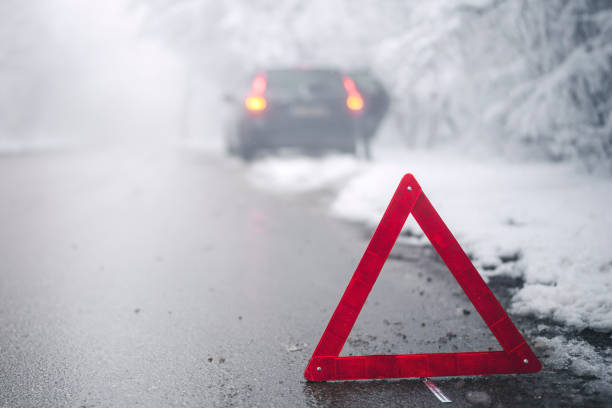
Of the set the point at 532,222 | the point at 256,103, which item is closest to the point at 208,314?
the point at 532,222

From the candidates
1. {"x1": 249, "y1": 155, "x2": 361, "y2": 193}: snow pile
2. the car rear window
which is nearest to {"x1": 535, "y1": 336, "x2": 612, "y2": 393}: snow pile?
{"x1": 249, "y1": 155, "x2": 361, "y2": 193}: snow pile

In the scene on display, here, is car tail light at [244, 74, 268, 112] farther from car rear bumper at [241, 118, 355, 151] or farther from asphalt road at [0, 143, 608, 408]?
asphalt road at [0, 143, 608, 408]

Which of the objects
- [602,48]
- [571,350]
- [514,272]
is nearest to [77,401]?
[571,350]

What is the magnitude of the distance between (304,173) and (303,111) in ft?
3.73

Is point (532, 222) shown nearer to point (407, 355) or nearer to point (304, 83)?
point (407, 355)

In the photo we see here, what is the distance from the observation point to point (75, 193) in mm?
9031

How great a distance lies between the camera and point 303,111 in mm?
10117

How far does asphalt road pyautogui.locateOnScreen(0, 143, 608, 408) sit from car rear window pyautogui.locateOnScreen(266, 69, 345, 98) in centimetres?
391

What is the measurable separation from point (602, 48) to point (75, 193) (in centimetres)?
777

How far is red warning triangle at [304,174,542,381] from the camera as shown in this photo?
2.57 m

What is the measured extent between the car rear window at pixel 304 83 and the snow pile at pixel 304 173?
1329 mm

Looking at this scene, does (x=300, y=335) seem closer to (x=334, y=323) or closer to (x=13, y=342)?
(x=334, y=323)

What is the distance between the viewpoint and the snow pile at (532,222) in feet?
11.0

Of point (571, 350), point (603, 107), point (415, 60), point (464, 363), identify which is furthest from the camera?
point (415, 60)
